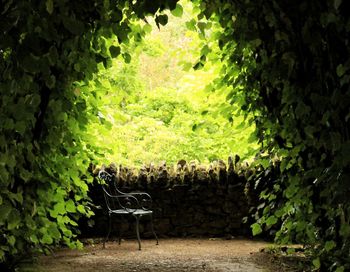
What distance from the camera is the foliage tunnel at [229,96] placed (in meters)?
2.38

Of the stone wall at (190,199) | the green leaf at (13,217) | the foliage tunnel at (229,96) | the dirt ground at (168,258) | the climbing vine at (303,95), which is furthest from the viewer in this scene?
the stone wall at (190,199)

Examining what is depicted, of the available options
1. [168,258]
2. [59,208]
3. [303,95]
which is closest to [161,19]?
[303,95]

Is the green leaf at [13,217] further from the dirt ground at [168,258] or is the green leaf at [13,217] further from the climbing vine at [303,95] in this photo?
the dirt ground at [168,258]

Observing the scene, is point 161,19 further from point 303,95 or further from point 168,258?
point 168,258

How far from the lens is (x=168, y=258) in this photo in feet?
19.5

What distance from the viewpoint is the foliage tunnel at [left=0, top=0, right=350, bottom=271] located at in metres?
2.38

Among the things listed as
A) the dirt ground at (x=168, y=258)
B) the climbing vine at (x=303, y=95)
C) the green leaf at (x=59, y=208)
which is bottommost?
the dirt ground at (x=168, y=258)

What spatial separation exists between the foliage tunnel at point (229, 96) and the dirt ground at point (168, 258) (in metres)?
1.41

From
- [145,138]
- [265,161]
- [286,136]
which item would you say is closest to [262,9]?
[286,136]

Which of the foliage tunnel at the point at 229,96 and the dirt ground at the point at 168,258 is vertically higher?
the foliage tunnel at the point at 229,96

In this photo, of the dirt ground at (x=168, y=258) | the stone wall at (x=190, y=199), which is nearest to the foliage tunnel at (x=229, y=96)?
the dirt ground at (x=168, y=258)

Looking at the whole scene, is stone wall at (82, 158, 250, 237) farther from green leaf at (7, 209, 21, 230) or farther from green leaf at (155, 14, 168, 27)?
Answer: green leaf at (155, 14, 168, 27)

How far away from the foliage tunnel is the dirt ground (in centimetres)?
141

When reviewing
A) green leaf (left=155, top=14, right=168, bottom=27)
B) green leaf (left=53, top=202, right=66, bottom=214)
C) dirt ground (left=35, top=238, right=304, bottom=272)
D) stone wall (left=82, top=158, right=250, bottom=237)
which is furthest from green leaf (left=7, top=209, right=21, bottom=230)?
stone wall (left=82, top=158, right=250, bottom=237)
